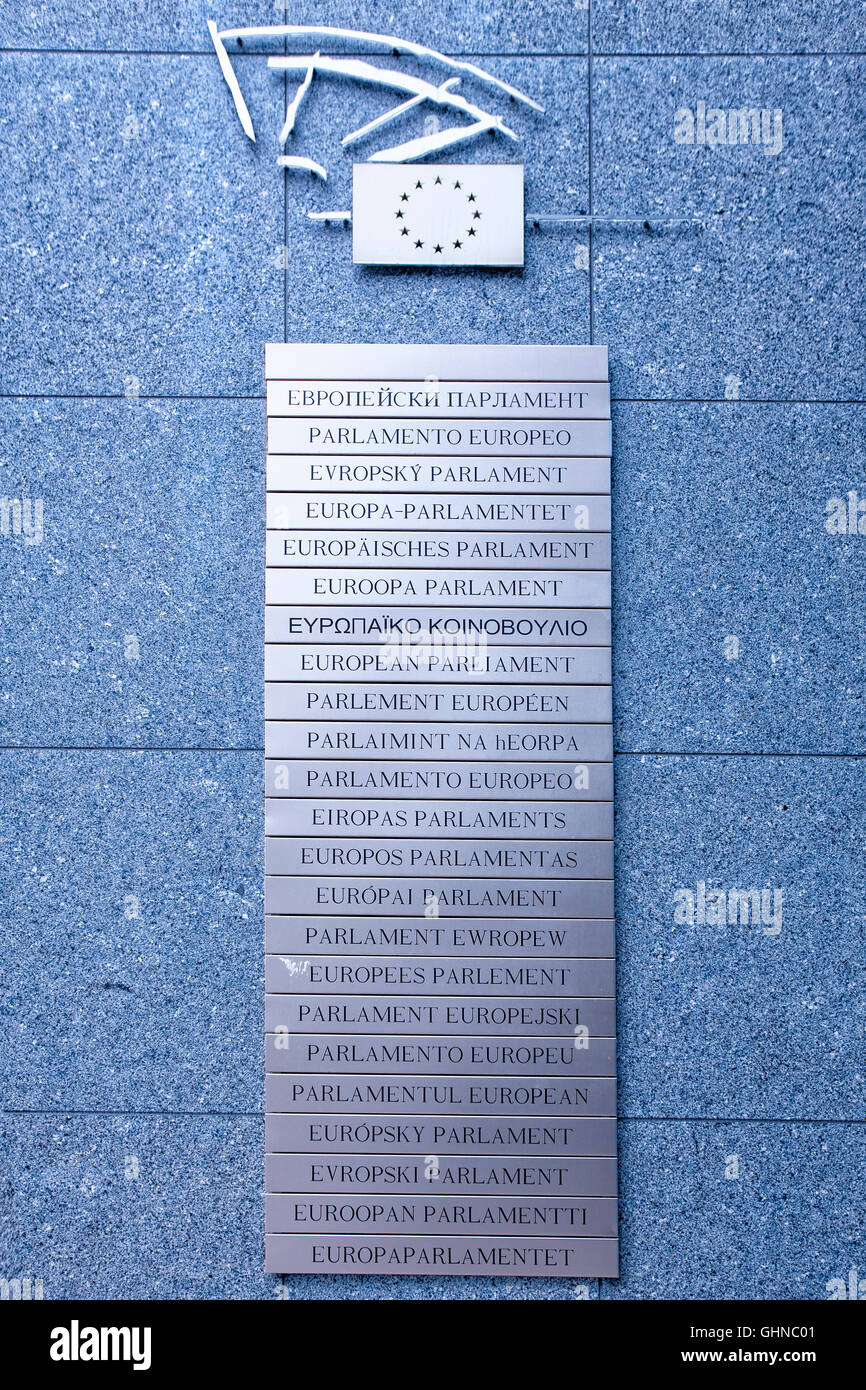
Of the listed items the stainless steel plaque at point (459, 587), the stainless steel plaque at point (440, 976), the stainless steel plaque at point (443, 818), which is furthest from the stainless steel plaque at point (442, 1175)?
the stainless steel plaque at point (459, 587)

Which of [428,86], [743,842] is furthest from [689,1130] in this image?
[428,86]

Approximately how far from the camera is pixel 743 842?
254cm

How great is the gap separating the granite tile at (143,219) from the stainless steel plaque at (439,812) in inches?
8.8

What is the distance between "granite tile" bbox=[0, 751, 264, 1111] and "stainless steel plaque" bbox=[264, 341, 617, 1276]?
106 mm

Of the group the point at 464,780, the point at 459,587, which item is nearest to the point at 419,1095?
the point at 464,780

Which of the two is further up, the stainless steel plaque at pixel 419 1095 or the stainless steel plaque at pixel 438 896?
the stainless steel plaque at pixel 438 896

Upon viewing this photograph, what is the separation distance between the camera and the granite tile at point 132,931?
2533 millimetres

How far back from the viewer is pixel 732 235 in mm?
2551

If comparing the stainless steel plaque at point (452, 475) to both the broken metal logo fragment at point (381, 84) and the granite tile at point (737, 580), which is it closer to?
the granite tile at point (737, 580)

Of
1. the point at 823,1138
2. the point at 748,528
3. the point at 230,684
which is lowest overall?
the point at 823,1138

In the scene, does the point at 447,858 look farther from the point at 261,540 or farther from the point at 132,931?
the point at 261,540
